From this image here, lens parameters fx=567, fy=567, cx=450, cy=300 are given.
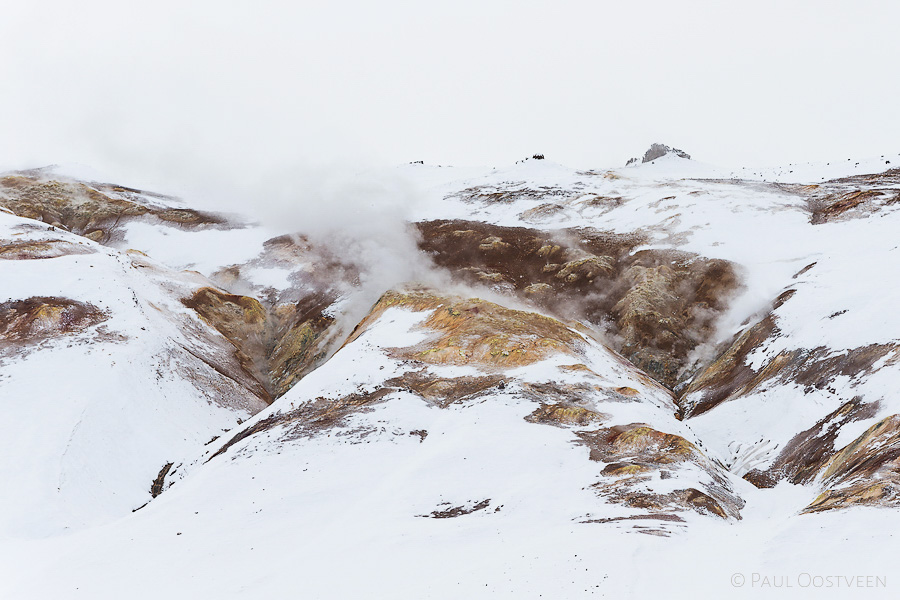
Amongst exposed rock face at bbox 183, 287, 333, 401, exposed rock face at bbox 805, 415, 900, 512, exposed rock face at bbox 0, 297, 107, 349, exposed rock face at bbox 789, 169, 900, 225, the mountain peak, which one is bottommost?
exposed rock face at bbox 183, 287, 333, 401

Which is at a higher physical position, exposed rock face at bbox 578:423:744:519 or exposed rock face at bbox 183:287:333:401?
exposed rock face at bbox 578:423:744:519

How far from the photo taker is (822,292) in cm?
2903

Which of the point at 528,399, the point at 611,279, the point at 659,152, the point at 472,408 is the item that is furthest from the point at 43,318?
the point at 659,152

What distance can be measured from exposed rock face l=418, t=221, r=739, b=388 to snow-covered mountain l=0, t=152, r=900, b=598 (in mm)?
238

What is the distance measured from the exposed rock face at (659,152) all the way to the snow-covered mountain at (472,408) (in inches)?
1218

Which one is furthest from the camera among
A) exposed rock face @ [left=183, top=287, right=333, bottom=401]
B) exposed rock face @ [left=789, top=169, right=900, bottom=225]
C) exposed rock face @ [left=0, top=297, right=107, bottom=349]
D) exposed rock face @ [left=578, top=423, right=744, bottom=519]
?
exposed rock face @ [left=789, top=169, right=900, bottom=225]

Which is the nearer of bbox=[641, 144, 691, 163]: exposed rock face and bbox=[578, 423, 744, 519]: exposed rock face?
bbox=[578, 423, 744, 519]: exposed rock face

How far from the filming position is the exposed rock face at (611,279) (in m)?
36.3

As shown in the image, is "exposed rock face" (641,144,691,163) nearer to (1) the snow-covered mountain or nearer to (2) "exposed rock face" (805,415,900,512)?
(1) the snow-covered mountain

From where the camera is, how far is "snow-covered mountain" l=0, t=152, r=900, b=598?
12.7 meters

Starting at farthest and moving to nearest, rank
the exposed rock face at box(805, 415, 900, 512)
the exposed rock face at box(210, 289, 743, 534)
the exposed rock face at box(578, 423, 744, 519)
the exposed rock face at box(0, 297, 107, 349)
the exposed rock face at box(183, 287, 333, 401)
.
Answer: the exposed rock face at box(183, 287, 333, 401) → the exposed rock face at box(0, 297, 107, 349) → the exposed rock face at box(210, 289, 743, 534) → the exposed rock face at box(578, 423, 744, 519) → the exposed rock face at box(805, 415, 900, 512)

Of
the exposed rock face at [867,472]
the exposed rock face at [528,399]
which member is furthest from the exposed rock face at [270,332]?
the exposed rock face at [867,472]

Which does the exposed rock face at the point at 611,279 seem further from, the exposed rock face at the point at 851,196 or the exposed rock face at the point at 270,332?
the exposed rock face at the point at 270,332

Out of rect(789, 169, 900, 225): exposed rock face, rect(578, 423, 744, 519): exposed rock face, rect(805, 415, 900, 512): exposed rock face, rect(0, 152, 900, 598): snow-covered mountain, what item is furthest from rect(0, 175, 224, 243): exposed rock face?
rect(805, 415, 900, 512): exposed rock face
